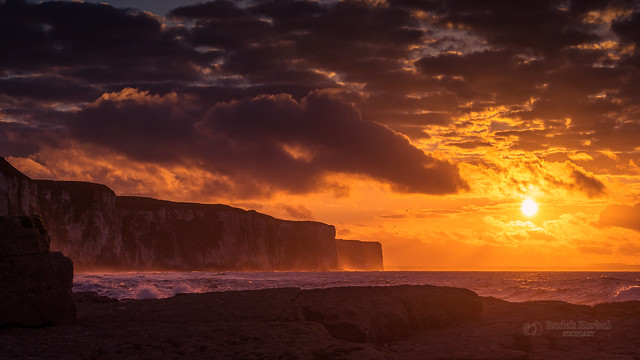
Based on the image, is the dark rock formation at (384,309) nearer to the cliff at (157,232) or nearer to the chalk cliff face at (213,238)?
the cliff at (157,232)

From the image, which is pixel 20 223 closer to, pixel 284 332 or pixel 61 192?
pixel 284 332

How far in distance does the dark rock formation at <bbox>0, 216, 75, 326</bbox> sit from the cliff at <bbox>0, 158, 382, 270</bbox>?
60612 millimetres

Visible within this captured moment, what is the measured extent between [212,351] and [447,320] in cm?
599

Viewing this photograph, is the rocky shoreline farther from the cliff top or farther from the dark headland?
the cliff top

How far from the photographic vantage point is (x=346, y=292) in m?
11.4

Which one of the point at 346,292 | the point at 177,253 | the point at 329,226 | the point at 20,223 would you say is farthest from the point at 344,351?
the point at 329,226

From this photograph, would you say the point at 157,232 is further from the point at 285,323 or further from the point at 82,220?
the point at 285,323

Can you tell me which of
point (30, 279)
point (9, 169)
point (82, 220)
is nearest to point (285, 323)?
point (30, 279)

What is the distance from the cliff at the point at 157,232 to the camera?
86.1m

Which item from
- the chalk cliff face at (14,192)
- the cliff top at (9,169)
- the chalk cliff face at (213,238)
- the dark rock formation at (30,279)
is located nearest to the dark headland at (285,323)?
the dark rock formation at (30,279)

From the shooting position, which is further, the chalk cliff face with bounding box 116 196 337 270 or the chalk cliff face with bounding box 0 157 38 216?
the chalk cliff face with bounding box 116 196 337 270

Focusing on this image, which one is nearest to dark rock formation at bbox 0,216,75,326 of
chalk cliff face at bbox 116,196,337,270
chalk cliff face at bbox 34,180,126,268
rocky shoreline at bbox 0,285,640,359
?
rocky shoreline at bbox 0,285,640,359
